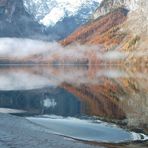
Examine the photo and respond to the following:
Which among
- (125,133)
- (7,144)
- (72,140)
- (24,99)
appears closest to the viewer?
(7,144)

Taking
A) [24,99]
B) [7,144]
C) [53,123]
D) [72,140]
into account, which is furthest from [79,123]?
[24,99]

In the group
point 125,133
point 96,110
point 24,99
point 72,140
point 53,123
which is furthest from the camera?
point 24,99

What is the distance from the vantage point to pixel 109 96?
287 feet

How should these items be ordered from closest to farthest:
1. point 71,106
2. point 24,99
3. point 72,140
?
point 72,140 → point 71,106 → point 24,99

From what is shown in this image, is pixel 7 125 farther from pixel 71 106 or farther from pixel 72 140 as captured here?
pixel 71 106

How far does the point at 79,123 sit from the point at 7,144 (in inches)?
631

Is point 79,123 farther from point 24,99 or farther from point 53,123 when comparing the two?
point 24,99

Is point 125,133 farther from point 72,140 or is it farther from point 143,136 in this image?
point 72,140

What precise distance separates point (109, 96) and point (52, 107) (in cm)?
1938

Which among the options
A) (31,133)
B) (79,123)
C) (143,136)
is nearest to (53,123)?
(79,123)

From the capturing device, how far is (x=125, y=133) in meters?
45.7

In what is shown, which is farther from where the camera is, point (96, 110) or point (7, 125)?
point (96, 110)

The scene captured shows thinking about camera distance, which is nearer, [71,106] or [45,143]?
[45,143]

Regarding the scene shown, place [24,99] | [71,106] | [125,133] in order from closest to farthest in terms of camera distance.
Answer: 1. [125,133]
2. [71,106]
3. [24,99]
